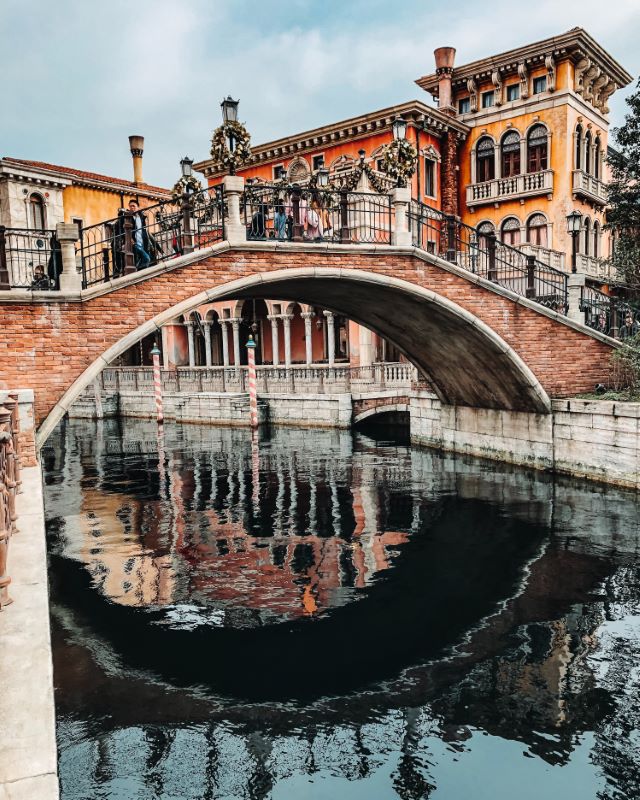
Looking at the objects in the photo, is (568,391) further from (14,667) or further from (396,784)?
(14,667)

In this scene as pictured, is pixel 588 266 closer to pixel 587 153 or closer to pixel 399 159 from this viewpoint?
pixel 587 153

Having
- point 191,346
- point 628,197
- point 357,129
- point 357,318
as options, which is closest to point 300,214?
point 357,318

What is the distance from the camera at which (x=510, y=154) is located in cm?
2653

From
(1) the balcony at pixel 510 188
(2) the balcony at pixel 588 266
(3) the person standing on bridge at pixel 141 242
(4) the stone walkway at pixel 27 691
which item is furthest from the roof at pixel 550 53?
(4) the stone walkway at pixel 27 691

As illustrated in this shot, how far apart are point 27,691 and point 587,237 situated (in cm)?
2764

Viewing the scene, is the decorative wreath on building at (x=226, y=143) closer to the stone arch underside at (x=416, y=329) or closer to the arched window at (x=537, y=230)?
the stone arch underside at (x=416, y=329)

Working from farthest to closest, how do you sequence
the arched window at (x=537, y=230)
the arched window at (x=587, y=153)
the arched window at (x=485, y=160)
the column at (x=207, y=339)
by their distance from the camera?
the column at (x=207, y=339), the arched window at (x=485, y=160), the arched window at (x=587, y=153), the arched window at (x=537, y=230)

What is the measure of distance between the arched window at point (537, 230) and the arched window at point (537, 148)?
1722 millimetres

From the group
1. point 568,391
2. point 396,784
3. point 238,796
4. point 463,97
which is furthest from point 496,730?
point 463,97

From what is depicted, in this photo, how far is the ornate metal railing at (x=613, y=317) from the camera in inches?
587

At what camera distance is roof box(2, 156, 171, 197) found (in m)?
27.2

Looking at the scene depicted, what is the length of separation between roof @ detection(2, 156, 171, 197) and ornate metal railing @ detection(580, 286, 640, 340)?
2166cm

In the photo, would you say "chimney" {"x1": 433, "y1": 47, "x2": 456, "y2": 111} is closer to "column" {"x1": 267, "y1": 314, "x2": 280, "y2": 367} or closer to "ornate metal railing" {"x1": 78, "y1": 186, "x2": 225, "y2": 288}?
"column" {"x1": 267, "y1": 314, "x2": 280, "y2": 367}

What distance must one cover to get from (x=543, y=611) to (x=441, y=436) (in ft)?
36.2
